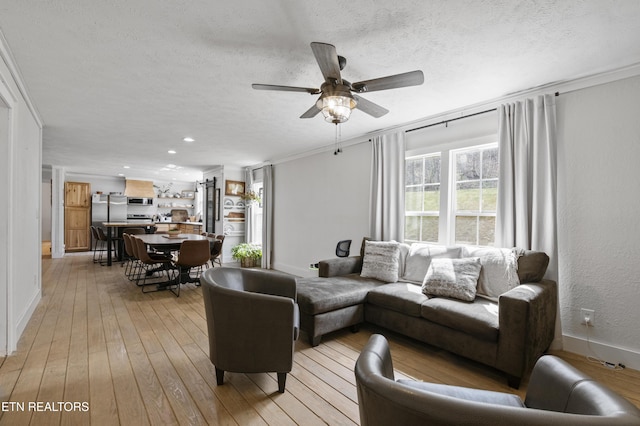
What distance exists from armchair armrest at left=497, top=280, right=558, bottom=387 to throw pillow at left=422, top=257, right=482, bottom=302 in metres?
0.47

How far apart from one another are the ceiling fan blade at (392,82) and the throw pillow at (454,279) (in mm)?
1850

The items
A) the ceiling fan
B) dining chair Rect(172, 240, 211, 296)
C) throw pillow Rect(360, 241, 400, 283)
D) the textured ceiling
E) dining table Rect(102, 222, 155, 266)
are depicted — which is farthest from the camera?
dining table Rect(102, 222, 155, 266)

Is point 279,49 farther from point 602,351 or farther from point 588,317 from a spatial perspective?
point 602,351

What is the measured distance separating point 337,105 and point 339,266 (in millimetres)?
2198

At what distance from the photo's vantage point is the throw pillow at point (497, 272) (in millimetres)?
2697

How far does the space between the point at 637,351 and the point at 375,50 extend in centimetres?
327

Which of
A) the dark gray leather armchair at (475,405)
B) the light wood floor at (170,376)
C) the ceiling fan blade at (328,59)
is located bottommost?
the light wood floor at (170,376)

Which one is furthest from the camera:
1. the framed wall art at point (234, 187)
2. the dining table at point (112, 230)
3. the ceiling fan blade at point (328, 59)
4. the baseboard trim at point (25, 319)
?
the framed wall art at point (234, 187)

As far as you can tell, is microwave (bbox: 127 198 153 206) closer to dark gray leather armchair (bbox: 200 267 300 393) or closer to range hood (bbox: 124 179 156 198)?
range hood (bbox: 124 179 156 198)

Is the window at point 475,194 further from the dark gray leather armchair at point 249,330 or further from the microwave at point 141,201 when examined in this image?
the microwave at point 141,201

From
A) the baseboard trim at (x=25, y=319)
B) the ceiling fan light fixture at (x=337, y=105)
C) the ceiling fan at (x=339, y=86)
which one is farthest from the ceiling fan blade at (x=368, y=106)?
the baseboard trim at (x=25, y=319)

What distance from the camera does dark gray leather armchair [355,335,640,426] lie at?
0.73 metres

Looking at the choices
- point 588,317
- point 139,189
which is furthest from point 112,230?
point 588,317

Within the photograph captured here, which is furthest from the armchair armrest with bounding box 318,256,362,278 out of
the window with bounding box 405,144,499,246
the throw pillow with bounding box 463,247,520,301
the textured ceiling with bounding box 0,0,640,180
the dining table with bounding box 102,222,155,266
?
the dining table with bounding box 102,222,155,266
